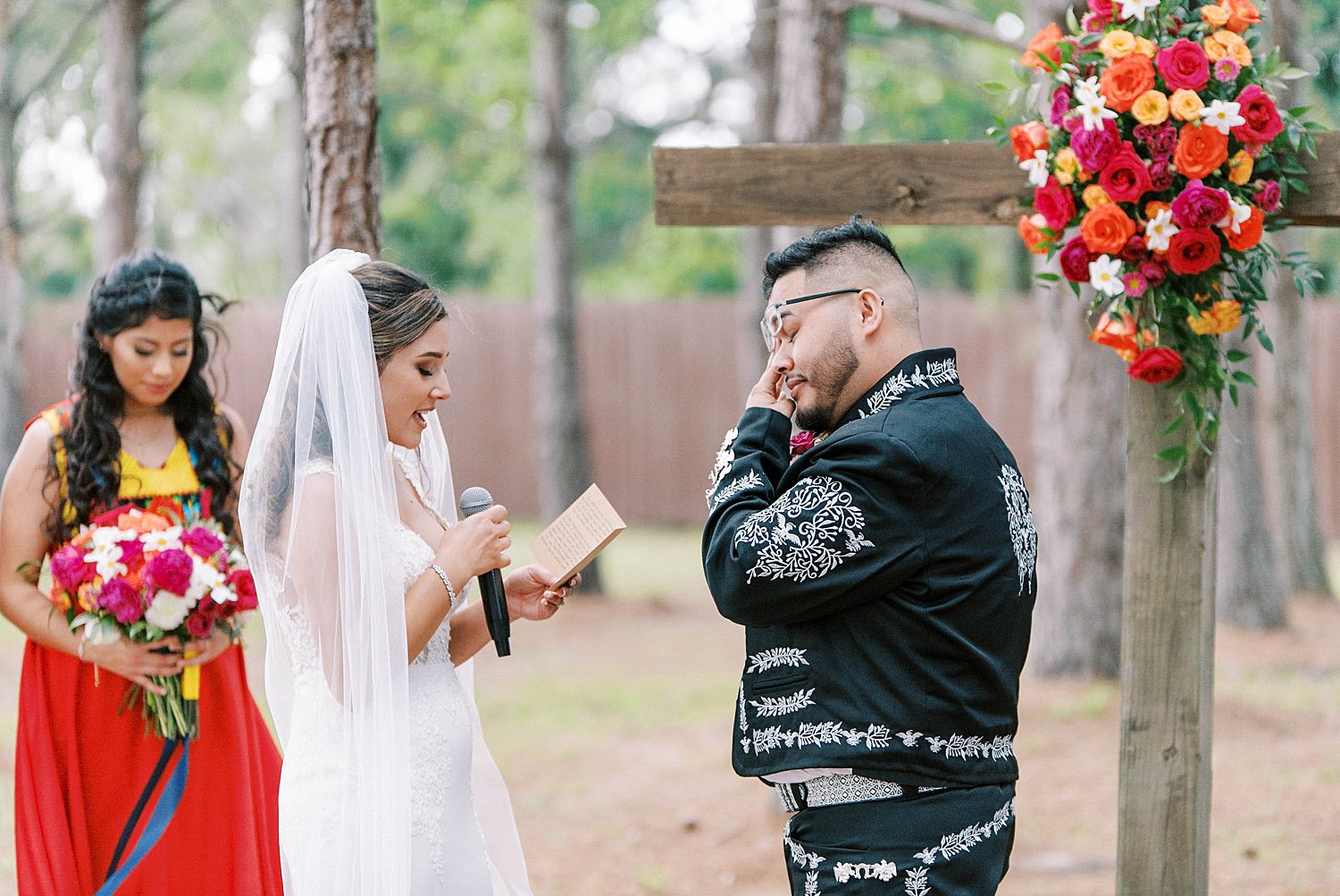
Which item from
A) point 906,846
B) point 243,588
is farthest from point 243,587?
point 906,846

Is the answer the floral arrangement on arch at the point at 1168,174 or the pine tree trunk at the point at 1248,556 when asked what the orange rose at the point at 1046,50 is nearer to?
the floral arrangement on arch at the point at 1168,174

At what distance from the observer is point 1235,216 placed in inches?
127

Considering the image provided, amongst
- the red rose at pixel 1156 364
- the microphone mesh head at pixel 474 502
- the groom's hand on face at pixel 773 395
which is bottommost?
the microphone mesh head at pixel 474 502

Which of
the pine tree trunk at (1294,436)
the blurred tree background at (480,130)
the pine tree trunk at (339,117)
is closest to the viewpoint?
the pine tree trunk at (339,117)

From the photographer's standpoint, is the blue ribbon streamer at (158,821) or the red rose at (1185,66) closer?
the red rose at (1185,66)

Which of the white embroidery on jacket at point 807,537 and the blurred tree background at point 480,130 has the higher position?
the blurred tree background at point 480,130

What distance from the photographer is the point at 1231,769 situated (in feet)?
21.3

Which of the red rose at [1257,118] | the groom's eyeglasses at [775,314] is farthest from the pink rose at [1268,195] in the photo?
the groom's eyeglasses at [775,314]

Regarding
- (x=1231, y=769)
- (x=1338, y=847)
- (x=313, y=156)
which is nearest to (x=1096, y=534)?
(x=1231, y=769)

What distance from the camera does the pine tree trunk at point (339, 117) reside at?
403 centimetres

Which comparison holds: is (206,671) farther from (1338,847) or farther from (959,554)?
(1338,847)

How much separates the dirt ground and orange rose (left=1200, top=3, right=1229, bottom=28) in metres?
3.21

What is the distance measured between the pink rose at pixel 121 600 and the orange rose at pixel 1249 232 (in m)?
2.87

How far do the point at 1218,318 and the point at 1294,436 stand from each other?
7771mm
